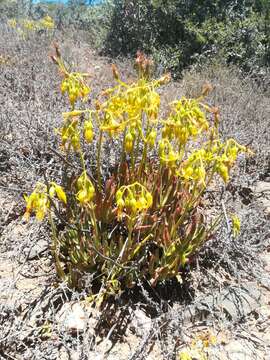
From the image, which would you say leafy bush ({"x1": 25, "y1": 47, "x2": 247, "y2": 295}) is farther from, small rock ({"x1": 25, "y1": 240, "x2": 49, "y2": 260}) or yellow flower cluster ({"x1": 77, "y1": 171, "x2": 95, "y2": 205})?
small rock ({"x1": 25, "y1": 240, "x2": 49, "y2": 260})

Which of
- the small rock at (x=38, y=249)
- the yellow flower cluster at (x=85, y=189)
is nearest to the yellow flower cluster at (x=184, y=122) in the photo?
the yellow flower cluster at (x=85, y=189)

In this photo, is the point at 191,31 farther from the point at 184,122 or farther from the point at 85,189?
the point at 85,189

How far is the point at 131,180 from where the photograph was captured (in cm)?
289

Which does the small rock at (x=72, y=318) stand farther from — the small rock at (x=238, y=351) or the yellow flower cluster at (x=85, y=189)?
the small rock at (x=238, y=351)

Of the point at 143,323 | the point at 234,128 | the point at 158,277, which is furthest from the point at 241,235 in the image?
the point at 234,128

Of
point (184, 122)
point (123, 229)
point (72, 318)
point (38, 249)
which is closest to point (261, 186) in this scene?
point (123, 229)

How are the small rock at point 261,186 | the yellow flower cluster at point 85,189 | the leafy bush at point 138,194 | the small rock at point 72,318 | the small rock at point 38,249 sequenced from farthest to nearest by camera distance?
1. the small rock at point 261,186
2. the small rock at point 38,249
3. the small rock at point 72,318
4. the leafy bush at point 138,194
5. the yellow flower cluster at point 85,189

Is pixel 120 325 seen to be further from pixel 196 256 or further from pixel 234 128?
pixel 234 128

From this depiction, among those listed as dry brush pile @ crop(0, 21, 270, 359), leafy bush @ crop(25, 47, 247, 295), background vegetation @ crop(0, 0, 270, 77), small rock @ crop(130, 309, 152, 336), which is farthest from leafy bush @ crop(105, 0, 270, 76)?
small rock @ crop(130, 309, 152, 336)

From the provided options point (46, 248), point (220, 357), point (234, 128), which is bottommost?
point (220, 357)

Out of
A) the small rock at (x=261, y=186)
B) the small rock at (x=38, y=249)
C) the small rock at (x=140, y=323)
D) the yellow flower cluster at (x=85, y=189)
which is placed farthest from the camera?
the small rock at (x=261, y=186)

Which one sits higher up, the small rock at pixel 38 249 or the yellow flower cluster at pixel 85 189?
the yellow flower cluster at pixel 85 189

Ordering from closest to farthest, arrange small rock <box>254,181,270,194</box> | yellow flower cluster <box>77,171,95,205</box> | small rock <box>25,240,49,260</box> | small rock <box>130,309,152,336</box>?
yellow flower cluster <box>77,171,95,205</box> → small rock <box>130,309,152,336</box> → small rock <box>25,240,49,260</box> → small rock <box>254,181,270,194</box>

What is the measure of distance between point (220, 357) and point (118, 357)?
2.22 ft
